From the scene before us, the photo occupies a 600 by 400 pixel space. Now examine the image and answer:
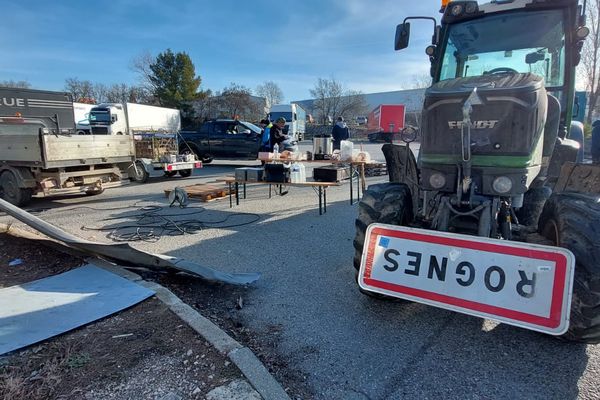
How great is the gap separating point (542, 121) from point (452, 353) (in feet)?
5.97

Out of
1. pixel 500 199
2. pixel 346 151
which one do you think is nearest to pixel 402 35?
pixel 500 199

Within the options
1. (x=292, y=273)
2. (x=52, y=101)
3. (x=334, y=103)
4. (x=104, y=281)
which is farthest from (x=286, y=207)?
(x=334, y=103)

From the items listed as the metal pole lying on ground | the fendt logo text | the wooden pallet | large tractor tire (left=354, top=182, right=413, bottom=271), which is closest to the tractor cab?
the fendt logo text

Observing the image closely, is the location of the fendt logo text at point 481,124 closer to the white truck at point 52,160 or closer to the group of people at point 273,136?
the group of people at point 273,136

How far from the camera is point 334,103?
188 feet

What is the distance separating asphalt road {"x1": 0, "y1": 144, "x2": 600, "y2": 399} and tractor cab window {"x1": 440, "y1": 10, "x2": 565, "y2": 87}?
2713 millimetres

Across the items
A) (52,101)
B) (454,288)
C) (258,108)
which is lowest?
(454,288)

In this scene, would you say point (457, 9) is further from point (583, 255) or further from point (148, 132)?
point (148, 132)

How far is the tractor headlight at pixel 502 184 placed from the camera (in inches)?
106

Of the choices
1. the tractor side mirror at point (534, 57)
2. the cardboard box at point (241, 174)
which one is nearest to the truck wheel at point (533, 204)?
the tractor side mirror at point (534, 57)

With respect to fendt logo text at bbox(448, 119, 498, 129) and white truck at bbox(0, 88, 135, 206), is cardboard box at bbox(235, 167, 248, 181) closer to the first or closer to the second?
white truck at bbox(0, 88, 135, 206)

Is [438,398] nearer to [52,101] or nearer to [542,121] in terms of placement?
[542,121]

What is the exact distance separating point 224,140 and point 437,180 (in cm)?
1380

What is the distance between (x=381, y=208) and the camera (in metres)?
3.19
